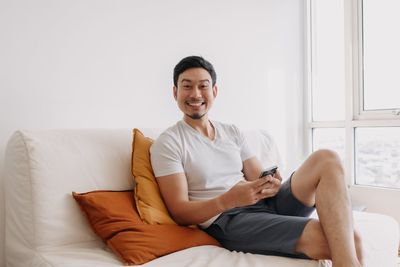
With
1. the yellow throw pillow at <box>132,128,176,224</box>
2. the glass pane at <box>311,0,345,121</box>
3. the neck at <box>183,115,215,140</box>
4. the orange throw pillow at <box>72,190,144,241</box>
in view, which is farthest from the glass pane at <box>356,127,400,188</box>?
the orange throw pillow at <box>72,190,144,241</box>

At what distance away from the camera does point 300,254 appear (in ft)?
4.48

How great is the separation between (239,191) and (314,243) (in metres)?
0.32

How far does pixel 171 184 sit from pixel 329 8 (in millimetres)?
2443

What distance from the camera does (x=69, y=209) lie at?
148 cm

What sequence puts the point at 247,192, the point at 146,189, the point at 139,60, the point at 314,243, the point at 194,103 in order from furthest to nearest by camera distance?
the point at 139,60
the point at 194,103
the point at 146,189
the point at 247,192
the point at 314,243

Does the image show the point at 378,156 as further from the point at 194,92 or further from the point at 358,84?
the point at 194,92

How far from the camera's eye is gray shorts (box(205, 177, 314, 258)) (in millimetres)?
1378

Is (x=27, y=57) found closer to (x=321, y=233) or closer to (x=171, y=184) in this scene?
(x=171, y=184)

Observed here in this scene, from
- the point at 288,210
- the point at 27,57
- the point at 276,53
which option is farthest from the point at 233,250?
the point at 276,53

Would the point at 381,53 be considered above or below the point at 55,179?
above

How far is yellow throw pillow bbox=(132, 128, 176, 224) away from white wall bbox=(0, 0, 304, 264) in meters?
0.54

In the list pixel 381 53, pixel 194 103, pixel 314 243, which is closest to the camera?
pixel 314 243

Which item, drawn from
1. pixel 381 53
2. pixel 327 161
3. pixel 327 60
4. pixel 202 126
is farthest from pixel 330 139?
pixel 327 161

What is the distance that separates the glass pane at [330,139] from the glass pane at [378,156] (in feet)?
0.52
